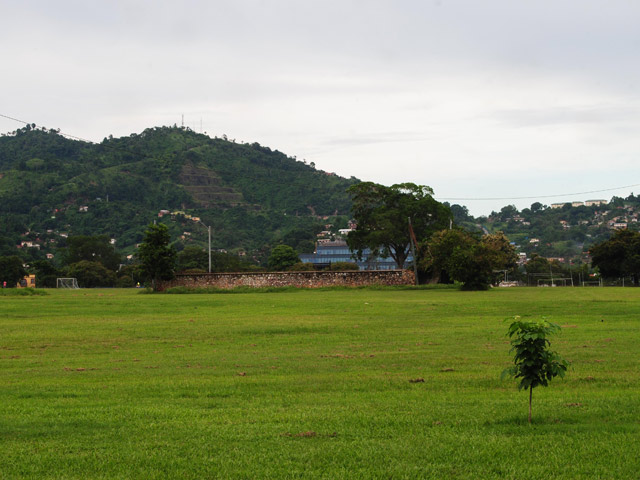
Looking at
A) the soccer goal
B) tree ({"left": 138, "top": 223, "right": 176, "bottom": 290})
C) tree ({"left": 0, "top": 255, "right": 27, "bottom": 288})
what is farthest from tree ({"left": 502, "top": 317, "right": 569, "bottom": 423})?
tree ({"left": 0, "top": 255, "right": 27, "bottom": 288})

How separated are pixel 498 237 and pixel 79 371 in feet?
317

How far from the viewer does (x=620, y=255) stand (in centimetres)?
8388

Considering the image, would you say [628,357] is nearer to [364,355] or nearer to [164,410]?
[364,355]

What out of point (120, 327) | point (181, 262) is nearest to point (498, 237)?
point (181, 262)

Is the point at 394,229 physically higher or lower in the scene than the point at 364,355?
higher

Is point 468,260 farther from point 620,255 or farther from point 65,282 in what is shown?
point 65,282

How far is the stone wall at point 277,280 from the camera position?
62281 mm

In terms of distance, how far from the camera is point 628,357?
1625 centimetres

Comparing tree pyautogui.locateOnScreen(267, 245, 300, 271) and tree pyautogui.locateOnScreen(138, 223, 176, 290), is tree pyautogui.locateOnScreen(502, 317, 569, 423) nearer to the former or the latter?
tree pyautogui.locateOnScreen(138, 223, 176, 290)

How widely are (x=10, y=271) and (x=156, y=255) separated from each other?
43789 millimetres

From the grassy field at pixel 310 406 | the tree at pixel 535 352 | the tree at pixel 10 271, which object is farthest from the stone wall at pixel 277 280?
the tree at pixel 535 352

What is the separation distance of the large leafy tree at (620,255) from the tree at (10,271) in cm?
7517

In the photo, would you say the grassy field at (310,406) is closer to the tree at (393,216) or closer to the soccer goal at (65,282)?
the tree at (393,216)

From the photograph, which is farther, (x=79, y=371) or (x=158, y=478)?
(x=79, y=371)
